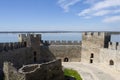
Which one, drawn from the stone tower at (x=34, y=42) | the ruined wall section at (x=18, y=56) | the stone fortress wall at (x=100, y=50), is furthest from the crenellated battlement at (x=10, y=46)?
the stone fortress wall at (x=100, y=50)

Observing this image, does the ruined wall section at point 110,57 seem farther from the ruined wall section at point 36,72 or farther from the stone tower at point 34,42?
the stone tower at point 34,42

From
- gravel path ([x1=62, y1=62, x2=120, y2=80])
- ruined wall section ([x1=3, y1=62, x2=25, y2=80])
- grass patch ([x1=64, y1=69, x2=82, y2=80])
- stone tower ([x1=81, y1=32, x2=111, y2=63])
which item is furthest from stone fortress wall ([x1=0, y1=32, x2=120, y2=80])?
ruined wall section ([x1=3, y1=62, x2=25, y2=80])

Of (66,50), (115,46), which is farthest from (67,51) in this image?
(115,46)

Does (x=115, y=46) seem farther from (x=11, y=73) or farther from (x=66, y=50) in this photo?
(x=11, y=73)

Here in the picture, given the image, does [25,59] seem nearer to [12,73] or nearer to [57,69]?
[57,69]

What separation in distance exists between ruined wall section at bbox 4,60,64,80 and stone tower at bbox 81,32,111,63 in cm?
931

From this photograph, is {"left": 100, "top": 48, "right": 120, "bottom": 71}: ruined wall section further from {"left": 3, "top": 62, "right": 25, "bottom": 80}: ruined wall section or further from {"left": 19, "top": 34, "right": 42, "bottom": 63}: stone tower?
{"left": 3, "top": 62, "right": 25, "bottom": 80}: ruined wall section

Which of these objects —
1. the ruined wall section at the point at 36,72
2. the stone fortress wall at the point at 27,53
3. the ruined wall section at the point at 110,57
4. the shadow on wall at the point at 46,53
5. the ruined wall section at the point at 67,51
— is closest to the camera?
the ruined wall section at the point at 36,72

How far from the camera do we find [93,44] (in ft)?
86.1

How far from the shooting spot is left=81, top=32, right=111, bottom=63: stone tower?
996 inches

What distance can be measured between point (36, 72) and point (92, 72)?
344 inches

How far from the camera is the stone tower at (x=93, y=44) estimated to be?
2530cm

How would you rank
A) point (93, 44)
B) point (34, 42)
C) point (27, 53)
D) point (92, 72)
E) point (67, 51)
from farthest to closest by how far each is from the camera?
point (67, 51), point (34, 42), point (93, 44), point (27, 53), point (92, 72)

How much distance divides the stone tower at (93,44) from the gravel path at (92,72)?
3.70 feet
